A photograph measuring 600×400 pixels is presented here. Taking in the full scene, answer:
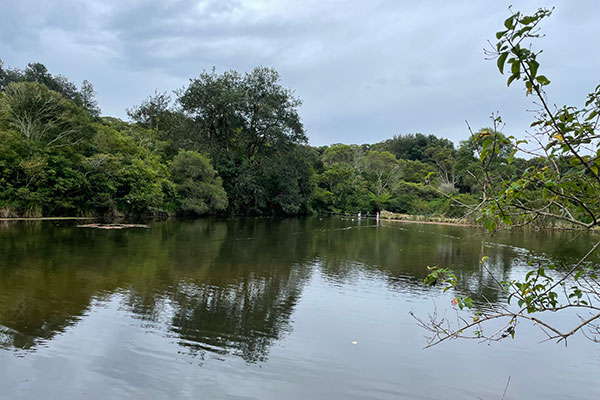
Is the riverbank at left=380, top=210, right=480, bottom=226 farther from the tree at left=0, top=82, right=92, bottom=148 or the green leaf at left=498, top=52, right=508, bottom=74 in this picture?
the green leaf at left=498, top=52, right=508, bottom=74

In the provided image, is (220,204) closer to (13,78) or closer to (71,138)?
(71,138)

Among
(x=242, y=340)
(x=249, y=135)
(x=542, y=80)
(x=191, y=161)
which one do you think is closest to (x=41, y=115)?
(x=191, y=161)

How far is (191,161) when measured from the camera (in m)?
30.4

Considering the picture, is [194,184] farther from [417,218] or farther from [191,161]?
[417,218]

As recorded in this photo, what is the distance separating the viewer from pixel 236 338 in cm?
532

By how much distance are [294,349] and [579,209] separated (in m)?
3.88

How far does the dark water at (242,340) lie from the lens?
13.3 feet

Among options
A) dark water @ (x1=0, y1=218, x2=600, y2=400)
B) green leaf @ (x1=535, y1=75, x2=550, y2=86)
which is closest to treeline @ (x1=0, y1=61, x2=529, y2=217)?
dark water @ (x1=0, y1=218, x2=600, y2=400)

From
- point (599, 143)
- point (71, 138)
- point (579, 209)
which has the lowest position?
point (579, 209)

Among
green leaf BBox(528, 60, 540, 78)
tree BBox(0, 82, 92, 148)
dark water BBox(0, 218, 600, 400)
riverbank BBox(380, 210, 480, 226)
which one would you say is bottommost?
dark water BBox(0, 218, 600, 400)

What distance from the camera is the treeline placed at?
72.6 ft

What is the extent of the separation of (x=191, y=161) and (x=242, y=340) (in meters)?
26.7

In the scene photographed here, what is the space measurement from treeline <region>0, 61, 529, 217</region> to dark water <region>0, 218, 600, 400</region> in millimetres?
5291

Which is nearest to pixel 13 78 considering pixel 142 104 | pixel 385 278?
pixel 142 104
